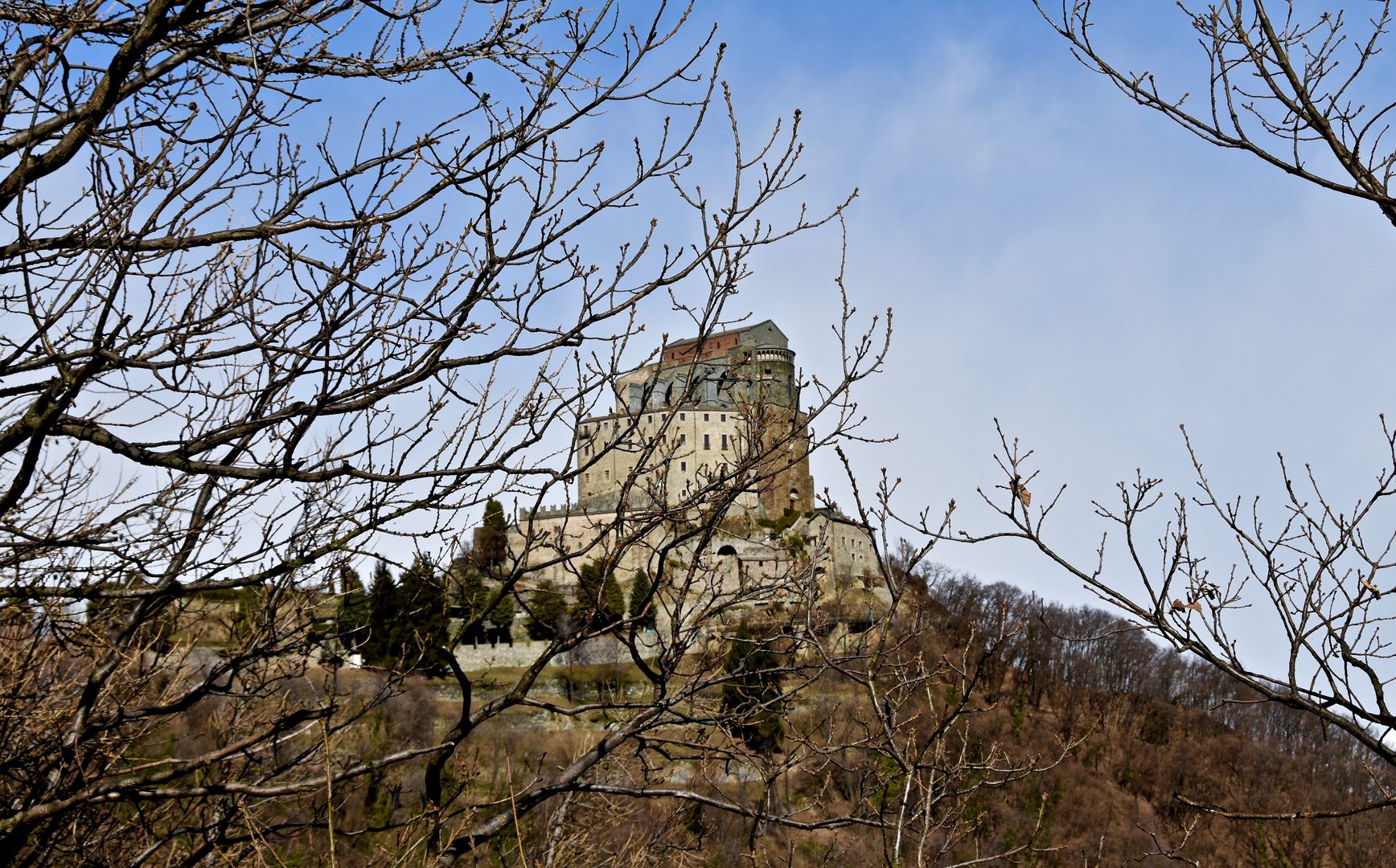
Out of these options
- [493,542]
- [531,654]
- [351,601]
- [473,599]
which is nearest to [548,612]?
[351,601]

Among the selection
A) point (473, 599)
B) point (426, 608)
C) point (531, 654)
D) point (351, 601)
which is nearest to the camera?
point (473, 599)

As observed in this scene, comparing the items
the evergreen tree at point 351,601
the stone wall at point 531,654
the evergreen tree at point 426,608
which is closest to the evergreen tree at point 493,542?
the evergreen tree at point 426,608

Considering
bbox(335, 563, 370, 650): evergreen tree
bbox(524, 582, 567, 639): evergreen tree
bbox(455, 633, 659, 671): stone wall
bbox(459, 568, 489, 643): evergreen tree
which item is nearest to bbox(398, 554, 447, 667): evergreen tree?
bbox(459, 568, 489, 643): evergreen tree

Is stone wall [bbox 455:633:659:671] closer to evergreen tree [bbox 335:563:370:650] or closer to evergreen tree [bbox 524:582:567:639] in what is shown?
evergreen tree [bbox 524:582:567:639]

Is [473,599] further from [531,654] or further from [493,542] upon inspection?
[531,654]

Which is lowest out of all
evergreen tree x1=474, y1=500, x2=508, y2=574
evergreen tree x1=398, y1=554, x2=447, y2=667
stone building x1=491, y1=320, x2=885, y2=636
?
evergreen tree x1=398, y1=554, x2=447, y2=667

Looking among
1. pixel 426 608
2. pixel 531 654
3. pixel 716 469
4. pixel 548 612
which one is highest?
pixel 716 469

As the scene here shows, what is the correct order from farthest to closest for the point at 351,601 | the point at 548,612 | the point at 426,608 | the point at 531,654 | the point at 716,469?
the point at 531,654, the point at 548,612, the point at 351,601, the point at 716,469, the point at 426,608

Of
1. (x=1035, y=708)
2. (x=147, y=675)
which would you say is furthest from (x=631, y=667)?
(x=147, y=675)

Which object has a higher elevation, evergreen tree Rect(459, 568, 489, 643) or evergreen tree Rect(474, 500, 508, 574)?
evergreen tree Rect(474, 500, 508, 574)

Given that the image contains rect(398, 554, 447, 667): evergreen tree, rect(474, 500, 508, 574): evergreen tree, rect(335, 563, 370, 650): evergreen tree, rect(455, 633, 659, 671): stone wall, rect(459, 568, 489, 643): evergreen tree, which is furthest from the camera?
A: rect(455, 633, 659, 671): stone wall

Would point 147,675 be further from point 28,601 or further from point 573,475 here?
point 573,475

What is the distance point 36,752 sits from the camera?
13.6ft

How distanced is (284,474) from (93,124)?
121 cm
